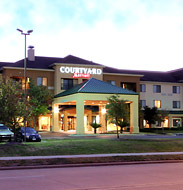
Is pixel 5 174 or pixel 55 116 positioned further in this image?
pixel 55 116

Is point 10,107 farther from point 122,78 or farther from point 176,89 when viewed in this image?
point 176,89

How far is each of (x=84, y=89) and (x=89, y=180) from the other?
3679 cm

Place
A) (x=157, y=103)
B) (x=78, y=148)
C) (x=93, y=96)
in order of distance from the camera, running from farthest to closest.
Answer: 1. (x=157, y=103)
2. (x=93, y=96)
3. (x=78, y=148)

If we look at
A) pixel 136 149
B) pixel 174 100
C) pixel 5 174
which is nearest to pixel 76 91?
pixel 136 149

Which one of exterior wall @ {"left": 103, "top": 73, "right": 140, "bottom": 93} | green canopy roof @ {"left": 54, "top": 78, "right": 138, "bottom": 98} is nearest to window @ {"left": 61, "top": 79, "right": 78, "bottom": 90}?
exterior wall @ {"left": 103, "top": 73, "right": 140, "bottom": 93}

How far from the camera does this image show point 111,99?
38.5 metres

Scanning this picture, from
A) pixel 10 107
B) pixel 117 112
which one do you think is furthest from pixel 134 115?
pixel 10 107

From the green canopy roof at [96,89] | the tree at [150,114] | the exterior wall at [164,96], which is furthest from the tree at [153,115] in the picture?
the green canopy roof at [96,89]

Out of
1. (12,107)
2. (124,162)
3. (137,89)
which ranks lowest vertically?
(124,162)

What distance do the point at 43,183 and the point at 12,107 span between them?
17.4 m

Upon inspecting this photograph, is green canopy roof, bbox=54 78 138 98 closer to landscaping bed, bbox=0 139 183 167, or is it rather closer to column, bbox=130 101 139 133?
column, bbox=130 101 139 133

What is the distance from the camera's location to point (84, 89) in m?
51.0

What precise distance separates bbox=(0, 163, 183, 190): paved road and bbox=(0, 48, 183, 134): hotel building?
107ft

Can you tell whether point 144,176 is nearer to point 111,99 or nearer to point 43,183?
point 43,183
